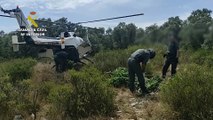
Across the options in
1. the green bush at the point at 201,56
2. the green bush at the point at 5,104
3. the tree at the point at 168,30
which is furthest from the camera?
the green bush at the point at 201,56

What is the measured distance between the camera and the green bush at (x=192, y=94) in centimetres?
602

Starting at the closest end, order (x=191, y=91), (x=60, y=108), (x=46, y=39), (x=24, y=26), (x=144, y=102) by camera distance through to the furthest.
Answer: (x=191, y=91) → (x=60, y=108) → (x=144, y=102) → (x=46, y=39) → (x=24, y=26)

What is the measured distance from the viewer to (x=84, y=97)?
7.51 metres

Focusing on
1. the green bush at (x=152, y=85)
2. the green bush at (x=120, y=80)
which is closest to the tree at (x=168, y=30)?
the green bush at (x=152, y=85)

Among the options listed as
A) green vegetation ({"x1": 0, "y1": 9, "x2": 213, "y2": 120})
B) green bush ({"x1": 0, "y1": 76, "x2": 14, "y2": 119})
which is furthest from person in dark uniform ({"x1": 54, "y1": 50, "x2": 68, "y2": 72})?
green bush ({"x1": 0, "y1": 76, "x2": 14, "y2": 119})

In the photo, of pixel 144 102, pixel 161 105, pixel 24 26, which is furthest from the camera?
pixel 24 26

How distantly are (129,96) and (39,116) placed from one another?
2.64 meters

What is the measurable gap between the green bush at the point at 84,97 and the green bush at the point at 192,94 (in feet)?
4.79

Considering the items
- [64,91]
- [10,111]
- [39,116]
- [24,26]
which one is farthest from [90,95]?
[24,26]

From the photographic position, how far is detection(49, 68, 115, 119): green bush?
23.9ft

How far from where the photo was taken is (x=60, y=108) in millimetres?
7309

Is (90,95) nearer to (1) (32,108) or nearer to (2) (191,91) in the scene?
(1) (32,108)

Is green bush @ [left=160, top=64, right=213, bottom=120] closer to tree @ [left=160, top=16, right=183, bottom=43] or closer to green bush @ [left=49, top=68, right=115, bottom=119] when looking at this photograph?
green bush @ [left=49, top=68, right=115, bottom=119]

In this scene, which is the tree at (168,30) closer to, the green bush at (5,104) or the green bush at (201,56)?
the green bush at (5,104)
